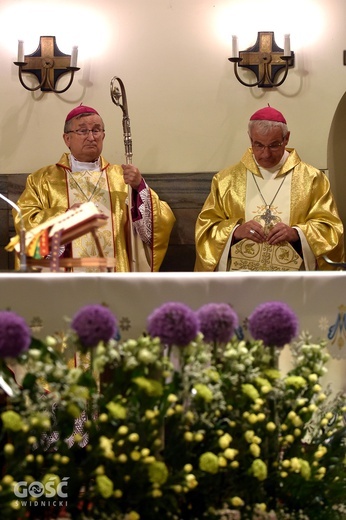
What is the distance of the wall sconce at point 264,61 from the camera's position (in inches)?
266

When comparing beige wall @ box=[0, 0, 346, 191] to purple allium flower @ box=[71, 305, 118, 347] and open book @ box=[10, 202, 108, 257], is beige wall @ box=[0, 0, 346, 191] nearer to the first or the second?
open book @ box=[10, 202, 108, 257]

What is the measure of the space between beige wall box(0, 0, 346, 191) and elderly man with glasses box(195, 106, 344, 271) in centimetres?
40

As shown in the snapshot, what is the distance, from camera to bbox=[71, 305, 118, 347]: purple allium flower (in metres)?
3.03

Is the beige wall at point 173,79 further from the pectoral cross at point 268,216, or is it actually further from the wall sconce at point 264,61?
the pectoral cross at point 268,216

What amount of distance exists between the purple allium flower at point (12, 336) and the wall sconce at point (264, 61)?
13.6 ft

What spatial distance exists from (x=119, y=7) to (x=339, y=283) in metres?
3.75

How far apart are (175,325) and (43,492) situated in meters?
0.73

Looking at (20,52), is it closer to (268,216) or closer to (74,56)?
(74,56)

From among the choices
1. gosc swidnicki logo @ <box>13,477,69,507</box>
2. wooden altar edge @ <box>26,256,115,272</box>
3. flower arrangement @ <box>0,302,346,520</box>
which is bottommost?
gosc swidnicki logo @ <box>13,477,69,507</box>

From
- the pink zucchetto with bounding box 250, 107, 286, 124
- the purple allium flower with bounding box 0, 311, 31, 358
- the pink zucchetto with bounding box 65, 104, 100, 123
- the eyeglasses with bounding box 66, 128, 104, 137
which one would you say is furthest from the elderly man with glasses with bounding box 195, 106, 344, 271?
the purple allium flower with bounding box 0, 311, 31, 358

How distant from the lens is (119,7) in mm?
6891

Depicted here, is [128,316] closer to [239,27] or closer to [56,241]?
[56,241]

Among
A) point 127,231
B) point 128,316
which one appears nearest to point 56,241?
point 128,316

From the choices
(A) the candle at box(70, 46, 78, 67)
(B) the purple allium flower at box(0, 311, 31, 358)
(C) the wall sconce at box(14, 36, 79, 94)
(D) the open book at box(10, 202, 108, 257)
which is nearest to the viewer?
(B) the purple allium flower at box(0, 311, 31, 358)
